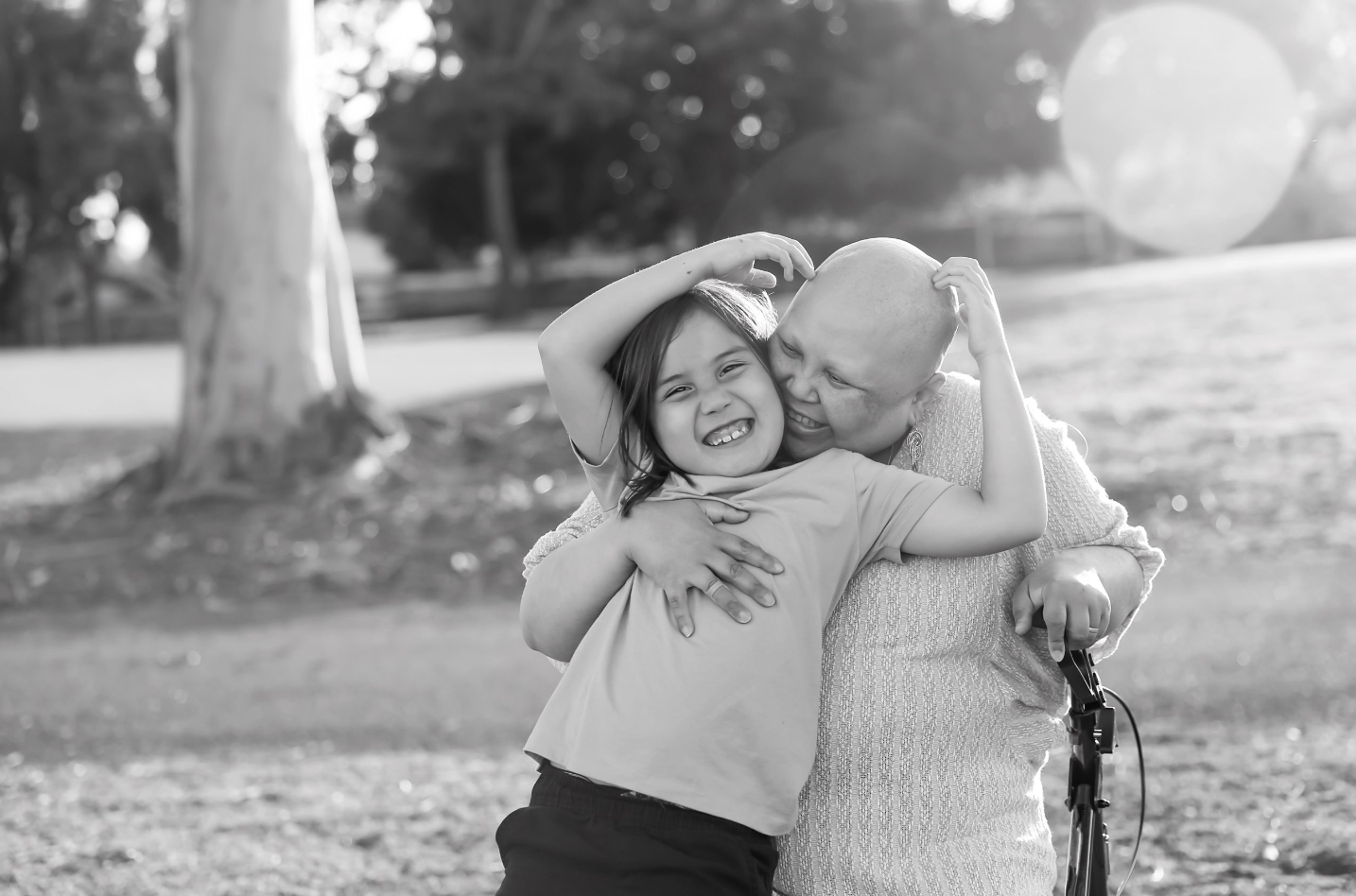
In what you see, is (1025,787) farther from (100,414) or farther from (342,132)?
(342,132)

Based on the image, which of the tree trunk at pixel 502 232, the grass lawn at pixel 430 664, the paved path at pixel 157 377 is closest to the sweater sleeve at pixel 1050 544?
the grass lawn at pixel 430 664

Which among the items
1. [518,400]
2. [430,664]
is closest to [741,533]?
[430,664]

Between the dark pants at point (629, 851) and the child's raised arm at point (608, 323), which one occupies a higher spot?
the child's raised arm at point (608, 323)

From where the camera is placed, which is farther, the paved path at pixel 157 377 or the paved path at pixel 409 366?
the paved path at pixel 409 366

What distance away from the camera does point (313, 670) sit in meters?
6.48

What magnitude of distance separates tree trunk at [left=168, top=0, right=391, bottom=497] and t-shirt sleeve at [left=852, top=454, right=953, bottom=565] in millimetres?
8363

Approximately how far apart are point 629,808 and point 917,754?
1.52 ft

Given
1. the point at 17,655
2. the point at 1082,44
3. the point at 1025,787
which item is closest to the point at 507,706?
the point at 17,655

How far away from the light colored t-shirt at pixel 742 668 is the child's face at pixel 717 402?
4 cm

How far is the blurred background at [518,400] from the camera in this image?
15.2ft

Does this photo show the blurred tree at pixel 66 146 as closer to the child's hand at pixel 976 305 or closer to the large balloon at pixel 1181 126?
the large balloon at pixel 1181 126

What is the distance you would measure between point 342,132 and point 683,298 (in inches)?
1310

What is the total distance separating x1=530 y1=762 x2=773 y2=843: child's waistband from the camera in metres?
2.09

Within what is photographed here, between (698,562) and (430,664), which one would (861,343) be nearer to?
(698,562)
